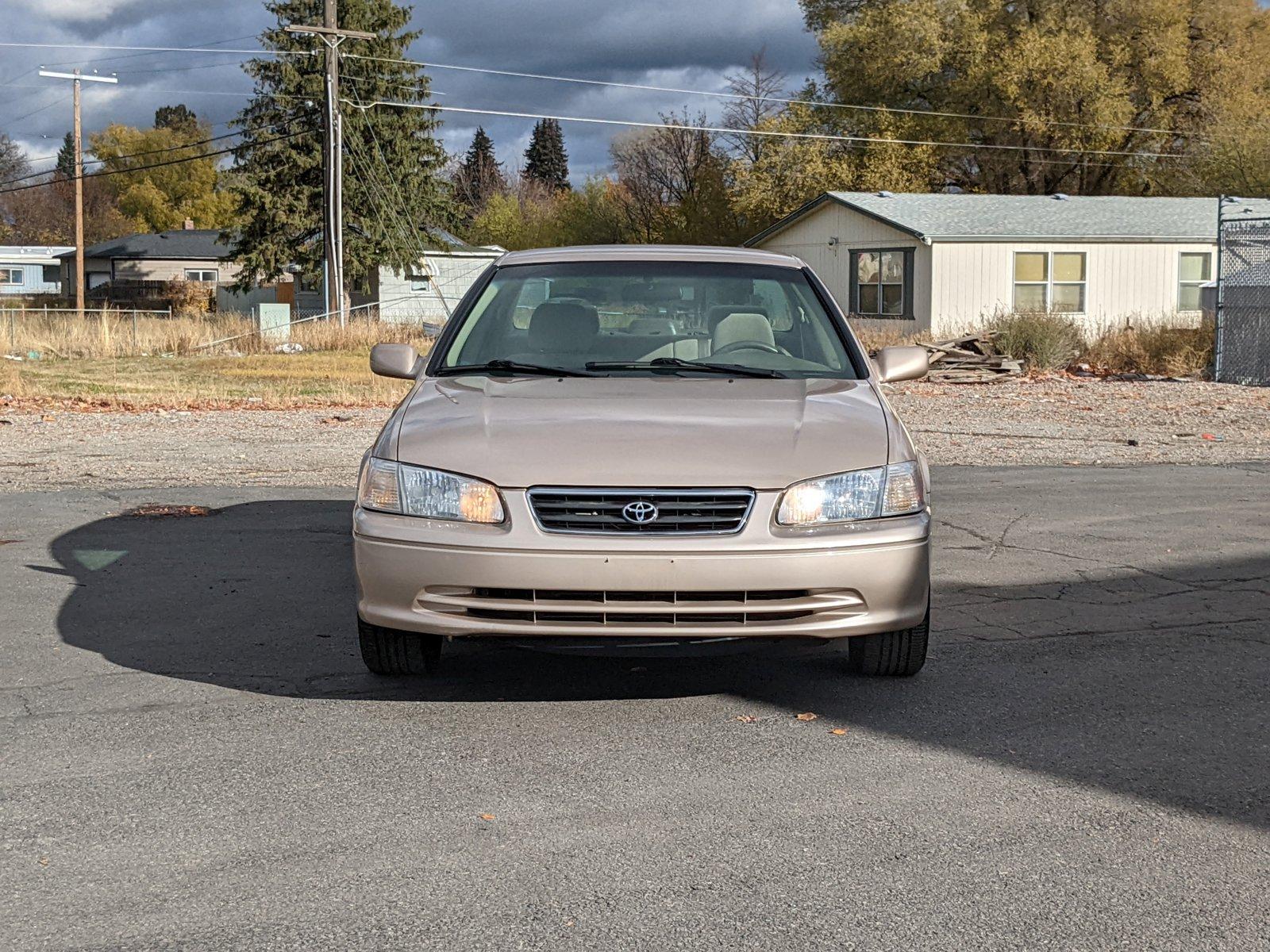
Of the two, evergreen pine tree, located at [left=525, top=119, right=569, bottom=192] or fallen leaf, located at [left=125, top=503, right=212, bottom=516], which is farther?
evergreen pine tree, located at [left=525, top=119, right=569, bottom=192]

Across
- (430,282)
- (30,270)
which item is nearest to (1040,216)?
(430,282)

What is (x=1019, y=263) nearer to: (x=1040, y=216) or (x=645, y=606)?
(x=1040, y=216)

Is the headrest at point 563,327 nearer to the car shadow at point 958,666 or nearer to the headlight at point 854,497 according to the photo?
the car shadow at point 958,666

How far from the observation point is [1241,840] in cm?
392

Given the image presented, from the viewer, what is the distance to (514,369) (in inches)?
234

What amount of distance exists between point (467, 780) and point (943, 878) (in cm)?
148

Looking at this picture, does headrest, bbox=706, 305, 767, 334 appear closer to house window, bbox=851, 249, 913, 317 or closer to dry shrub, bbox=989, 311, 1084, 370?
dry shrub, bbox=989, 311, 1084, 370

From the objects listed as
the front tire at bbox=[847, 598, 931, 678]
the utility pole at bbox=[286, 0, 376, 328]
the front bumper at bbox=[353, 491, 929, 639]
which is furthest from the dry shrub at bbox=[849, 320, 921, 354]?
the front bumper at bbox=[353, 491, 929, 639]

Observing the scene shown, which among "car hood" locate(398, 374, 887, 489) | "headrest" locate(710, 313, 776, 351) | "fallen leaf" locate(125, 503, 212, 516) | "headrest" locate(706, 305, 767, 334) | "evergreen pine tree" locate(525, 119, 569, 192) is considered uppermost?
"evergreen pine tree" locate(525, 119, 569, 192)

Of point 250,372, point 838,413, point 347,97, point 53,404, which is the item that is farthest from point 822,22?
Answer: point 838,413

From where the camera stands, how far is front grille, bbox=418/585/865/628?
4.75 metres

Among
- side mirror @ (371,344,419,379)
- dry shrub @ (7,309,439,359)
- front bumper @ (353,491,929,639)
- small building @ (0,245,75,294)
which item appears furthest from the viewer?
small building @ (0,245,75,294)

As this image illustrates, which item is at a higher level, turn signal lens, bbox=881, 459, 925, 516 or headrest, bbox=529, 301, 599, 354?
headrest, bbox=529, 301, 599, 354

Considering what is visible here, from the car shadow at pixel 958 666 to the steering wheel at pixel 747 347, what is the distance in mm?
1270
